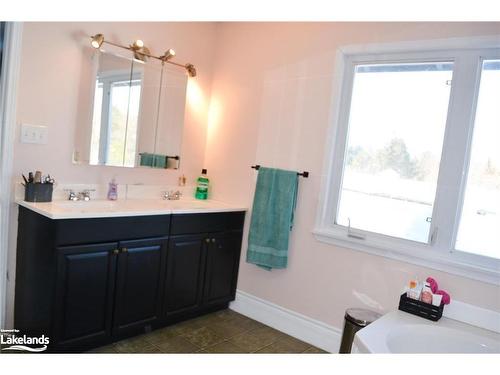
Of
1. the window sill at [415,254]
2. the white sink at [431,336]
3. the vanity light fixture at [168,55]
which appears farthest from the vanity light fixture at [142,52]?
the white sink at [431,336]

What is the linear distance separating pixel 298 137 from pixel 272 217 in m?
0.62

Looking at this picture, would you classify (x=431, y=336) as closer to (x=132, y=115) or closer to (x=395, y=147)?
(x=395, y=147)

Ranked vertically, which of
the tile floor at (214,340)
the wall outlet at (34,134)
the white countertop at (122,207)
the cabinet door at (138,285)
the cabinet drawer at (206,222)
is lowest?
the tile floor at (214,340)

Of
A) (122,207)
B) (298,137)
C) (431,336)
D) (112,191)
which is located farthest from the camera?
(298,137)

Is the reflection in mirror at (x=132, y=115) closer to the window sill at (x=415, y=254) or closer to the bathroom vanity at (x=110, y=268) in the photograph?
the bathroom vanity at (x=110, y=268)

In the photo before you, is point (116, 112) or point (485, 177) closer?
point (485, 177)

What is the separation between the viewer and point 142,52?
8.83 feet

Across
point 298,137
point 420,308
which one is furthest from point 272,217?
point 420,308

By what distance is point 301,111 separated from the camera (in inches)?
109

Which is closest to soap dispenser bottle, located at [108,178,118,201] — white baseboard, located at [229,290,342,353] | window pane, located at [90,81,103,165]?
window pane, located at [90,81,103,165]

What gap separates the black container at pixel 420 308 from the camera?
80.0 inches

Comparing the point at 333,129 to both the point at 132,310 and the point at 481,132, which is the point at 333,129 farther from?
the point at 132,310

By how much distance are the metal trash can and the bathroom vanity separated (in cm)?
108

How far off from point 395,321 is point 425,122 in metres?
1.18
